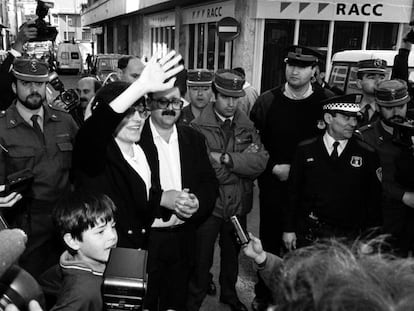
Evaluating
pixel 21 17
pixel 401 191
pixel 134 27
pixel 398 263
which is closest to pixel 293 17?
pixel 401 191

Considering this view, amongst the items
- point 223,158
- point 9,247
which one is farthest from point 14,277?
point 223,158

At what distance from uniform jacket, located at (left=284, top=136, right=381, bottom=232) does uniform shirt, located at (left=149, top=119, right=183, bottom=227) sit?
0.92m

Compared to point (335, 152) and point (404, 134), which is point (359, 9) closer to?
point (404, 134)

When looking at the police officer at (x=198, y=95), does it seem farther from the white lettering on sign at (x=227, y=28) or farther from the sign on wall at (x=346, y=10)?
the sign on wall at (x=346, y=10)

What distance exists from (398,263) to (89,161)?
172 centimetres

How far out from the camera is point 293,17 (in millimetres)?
12469

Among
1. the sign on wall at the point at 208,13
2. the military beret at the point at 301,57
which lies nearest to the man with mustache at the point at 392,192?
the military beret at the point at 301,57

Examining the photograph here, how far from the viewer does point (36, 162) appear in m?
3.11

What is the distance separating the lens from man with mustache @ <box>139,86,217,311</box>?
2807 mm

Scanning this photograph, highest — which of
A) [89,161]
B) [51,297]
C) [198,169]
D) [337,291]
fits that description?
[337,291]

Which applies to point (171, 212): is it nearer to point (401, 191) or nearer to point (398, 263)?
point (401, 191)

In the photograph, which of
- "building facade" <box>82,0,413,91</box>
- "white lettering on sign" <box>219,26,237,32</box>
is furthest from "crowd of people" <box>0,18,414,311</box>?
"building facade" <box>82,0,413,91</box>

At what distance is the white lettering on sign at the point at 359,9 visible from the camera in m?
12.6

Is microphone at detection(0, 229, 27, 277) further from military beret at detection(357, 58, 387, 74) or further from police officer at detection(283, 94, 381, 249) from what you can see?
military beret at detection(357, 58, 387, 74)
